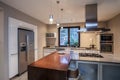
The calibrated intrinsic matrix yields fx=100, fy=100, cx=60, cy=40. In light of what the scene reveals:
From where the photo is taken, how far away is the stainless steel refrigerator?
392 centimetres

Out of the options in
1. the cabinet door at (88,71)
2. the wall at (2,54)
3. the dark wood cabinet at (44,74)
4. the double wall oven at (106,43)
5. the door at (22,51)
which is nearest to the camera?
the dark wood cabinet at (44,74)

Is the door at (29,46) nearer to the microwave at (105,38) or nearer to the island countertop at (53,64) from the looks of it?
the island countertop at (53,64)

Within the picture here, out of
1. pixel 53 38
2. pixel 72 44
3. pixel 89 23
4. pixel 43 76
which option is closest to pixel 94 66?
pixel 89 23

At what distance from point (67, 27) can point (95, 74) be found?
4208mm

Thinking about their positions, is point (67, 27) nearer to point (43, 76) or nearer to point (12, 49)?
point (12, 49)

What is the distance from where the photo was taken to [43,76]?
1.67 metres

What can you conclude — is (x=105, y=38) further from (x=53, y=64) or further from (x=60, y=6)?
(x=53, y=64)

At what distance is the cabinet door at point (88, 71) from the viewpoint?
2.79 metres

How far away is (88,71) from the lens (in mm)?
2910

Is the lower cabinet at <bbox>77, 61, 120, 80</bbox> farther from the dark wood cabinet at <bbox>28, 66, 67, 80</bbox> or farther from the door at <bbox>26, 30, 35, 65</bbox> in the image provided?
the door at <bbox>26, 30, 35, 65</bbox>

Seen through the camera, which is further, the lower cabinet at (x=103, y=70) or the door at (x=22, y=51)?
the door at (x=22, y=51)

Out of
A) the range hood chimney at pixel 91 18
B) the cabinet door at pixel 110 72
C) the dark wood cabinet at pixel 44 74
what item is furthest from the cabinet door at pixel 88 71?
the dark wood cabinet at pixel 44 74

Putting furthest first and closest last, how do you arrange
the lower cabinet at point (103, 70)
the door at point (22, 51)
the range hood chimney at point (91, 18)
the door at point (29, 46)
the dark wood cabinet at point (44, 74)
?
the door at point (29, 46)
the door at point (22, 51)
the range hood chimney at point (91, 18)
the lower cabinet at point (103, 70)
the dark wood cabinet at point (44, 74)

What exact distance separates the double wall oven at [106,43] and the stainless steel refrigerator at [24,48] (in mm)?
3428
